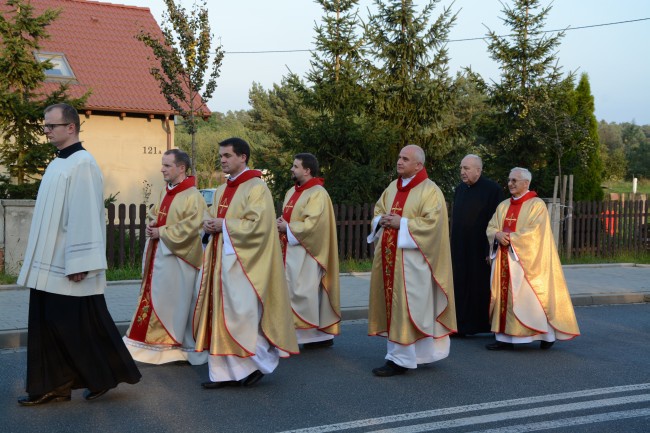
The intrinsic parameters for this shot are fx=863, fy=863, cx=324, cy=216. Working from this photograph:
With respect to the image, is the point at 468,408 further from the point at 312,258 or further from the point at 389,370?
the point at 312,258

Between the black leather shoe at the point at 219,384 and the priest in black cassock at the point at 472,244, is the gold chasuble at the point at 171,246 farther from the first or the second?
the priest in black cassock at the point at 472,244

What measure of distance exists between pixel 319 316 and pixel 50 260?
346cm

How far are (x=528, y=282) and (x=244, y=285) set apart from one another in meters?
3.47

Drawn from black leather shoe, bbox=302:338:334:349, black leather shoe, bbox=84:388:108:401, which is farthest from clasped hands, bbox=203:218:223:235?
black leather shoe, bbox=302:338:334:349

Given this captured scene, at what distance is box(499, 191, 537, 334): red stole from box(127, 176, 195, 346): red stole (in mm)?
3424

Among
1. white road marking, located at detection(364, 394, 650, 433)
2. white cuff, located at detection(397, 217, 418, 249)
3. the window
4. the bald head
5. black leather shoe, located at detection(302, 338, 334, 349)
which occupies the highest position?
the window

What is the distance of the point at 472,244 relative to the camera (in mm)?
9875

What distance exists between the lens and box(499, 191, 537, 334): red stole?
29.4 ft

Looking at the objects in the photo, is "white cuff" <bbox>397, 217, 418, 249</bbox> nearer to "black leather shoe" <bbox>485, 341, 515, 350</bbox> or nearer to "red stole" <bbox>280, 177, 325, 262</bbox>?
"red stole" <bbox>280, 177, 325, 262</bbox>

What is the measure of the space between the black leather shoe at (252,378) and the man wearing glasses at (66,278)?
1168 mm

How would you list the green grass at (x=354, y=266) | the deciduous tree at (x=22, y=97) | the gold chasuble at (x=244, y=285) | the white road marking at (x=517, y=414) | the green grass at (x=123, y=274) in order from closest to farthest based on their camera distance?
1. the white road marking at (x=517, y=414)
2. the gold chasuble at (x=244, y=285)
3. the green grass at (x=123, y=274)
4. the deciduous tree at (x=22, y=97)
5. the green grass at (x=354, y=266)

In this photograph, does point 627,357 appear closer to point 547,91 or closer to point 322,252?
point 322,252

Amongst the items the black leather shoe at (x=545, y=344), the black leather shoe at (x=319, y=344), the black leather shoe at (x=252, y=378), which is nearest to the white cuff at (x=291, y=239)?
the black leather shoe at (x=319, y=344)

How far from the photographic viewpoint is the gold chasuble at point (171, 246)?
7520 millimetres
